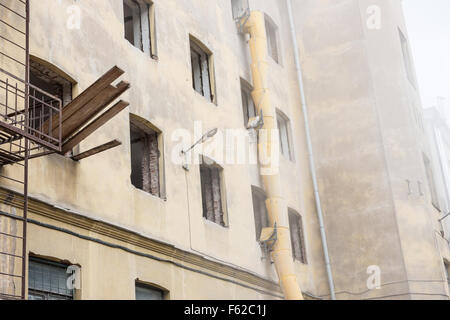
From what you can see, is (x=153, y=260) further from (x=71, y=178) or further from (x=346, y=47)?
(x=346, y=47)

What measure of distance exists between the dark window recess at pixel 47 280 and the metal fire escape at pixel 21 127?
19.6 inches

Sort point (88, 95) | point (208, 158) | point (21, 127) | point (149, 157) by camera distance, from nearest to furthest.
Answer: point (21, 127), point (88, 95), point (149, 157), point (208, 158)

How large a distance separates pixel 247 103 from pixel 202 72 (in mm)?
2797

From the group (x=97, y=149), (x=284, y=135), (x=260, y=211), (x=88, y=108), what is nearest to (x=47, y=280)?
(x=97, y=149)

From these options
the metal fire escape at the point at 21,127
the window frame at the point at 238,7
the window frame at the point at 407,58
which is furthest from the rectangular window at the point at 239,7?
the metal fire escape at the point at 21,127

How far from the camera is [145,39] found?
55.7ft

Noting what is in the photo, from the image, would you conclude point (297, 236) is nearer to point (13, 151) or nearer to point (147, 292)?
point (147, 292)

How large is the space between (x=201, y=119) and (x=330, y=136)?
7.51 meters

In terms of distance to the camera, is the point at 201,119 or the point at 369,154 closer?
the point at 201,119

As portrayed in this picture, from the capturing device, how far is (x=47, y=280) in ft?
40.2

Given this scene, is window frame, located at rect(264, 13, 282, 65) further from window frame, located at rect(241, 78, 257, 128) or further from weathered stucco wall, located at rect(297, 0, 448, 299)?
window frame, located at rect(241, 78, 257, 128)

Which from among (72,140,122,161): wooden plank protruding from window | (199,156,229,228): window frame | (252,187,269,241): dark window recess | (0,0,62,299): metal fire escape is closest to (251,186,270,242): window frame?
(252,187,269,241): dark window recess
